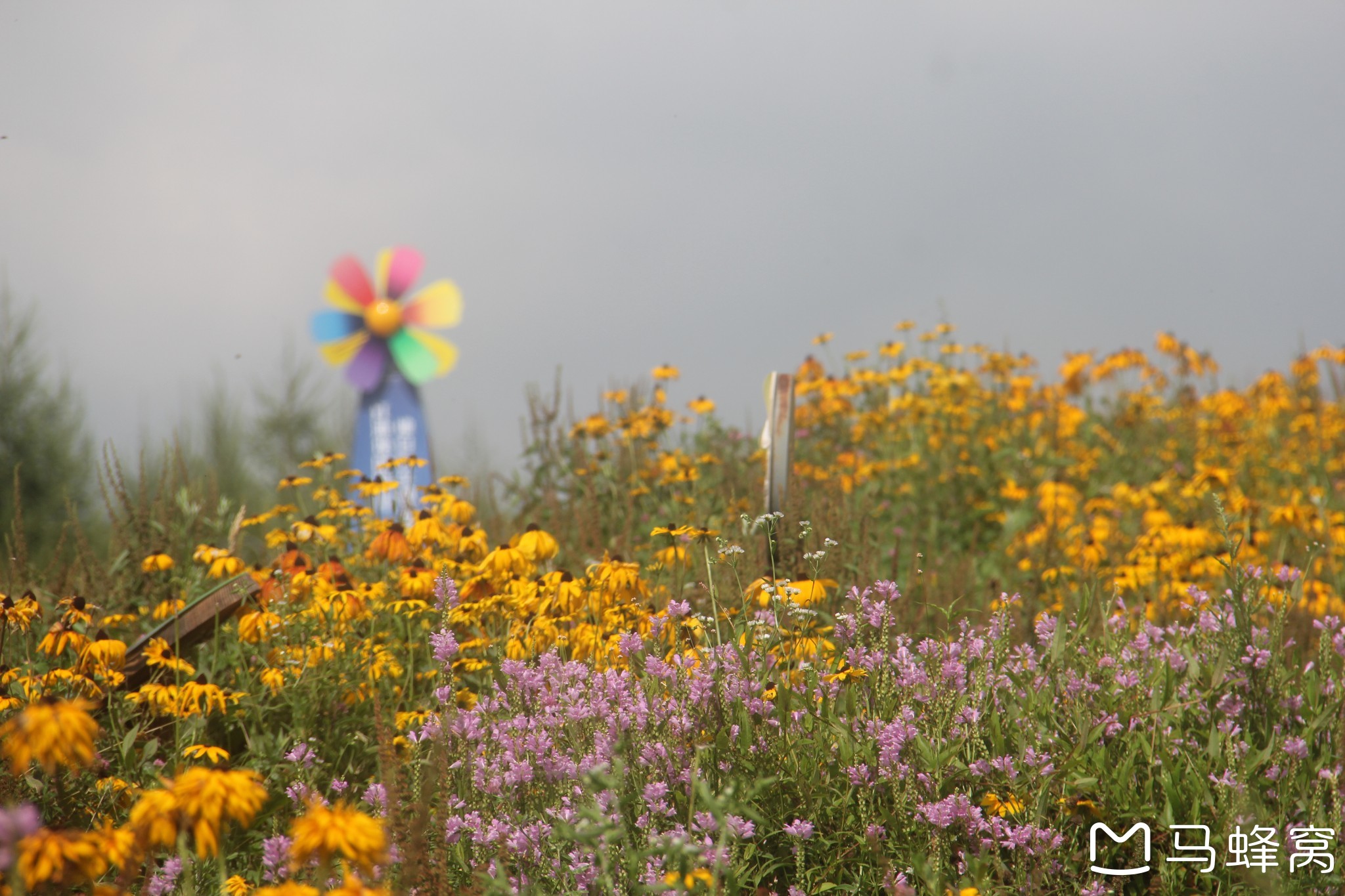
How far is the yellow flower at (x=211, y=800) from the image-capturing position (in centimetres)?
127

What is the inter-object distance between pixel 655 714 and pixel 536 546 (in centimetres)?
130

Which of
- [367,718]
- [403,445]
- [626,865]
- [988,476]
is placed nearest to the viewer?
[626,865]

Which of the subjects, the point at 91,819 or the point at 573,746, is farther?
the point at 91,819

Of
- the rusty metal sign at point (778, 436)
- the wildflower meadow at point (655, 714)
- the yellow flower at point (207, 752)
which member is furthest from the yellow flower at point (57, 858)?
the rusty metal sign at point (778, 436)

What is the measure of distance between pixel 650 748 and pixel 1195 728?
4.98ft

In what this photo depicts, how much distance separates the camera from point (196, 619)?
3170mm

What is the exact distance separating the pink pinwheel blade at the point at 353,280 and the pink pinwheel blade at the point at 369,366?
41 cm

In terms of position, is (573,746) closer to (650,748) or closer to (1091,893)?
(650,748)

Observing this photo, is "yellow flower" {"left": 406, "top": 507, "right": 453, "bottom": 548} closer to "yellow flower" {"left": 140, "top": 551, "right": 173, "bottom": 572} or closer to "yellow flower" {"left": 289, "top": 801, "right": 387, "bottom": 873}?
"yellow flower" {"left": 140, "top": 551, "right": 173, "bottom": 572}

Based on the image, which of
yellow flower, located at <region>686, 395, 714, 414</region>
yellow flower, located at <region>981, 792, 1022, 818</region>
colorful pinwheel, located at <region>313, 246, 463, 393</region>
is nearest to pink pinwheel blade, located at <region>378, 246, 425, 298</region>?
colorful pinwheel, located at <region>313, 246, 463, 393</region>

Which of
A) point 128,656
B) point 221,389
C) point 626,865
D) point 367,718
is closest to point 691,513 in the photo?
point 367,718

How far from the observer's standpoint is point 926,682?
2225 mm

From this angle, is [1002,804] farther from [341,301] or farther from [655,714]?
[341,301]

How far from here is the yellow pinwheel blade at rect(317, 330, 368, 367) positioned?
862cm
